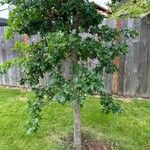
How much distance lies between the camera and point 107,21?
752 cm

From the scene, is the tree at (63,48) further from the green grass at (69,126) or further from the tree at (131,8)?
the tree at (131,8)

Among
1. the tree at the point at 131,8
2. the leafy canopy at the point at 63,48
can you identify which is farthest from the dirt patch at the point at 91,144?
the tree at the point at 131,8

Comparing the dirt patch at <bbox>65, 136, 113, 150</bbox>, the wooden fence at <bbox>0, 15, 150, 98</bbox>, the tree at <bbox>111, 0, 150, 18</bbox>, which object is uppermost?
the tree at <bbox>111, 0, 150, 18</bbox>

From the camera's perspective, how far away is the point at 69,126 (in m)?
6.14

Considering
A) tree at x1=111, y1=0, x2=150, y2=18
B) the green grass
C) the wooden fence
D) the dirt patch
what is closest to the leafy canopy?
the dirt patch

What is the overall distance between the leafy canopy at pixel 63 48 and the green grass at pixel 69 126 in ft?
3.50

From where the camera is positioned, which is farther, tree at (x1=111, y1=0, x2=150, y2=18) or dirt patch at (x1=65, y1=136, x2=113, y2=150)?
tree at (x1=111, y1=0, x2=150, y2=18)

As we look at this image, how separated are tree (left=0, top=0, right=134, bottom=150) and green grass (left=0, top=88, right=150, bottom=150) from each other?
39.0 inches

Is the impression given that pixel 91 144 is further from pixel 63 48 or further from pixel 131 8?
pixel 131 8

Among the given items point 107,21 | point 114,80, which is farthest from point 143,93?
point 107,21

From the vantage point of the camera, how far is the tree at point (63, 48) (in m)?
4.06

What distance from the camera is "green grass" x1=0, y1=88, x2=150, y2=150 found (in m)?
5.64

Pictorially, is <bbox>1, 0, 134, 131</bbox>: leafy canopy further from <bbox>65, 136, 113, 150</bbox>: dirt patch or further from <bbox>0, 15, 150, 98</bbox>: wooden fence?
<bbox>0, 15, 150, 98</bbox>: wooden fence

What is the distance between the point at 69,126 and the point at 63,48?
2.41m
